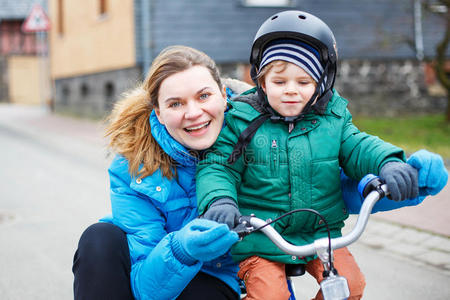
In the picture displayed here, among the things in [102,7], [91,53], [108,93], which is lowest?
[108,93]

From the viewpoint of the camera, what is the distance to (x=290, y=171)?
220 cm

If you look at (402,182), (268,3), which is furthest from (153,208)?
(268,3)

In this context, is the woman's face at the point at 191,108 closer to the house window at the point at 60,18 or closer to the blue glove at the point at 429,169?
A: the blue glove at the point at 429,169

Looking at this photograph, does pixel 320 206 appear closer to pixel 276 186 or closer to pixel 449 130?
pixel 276 186

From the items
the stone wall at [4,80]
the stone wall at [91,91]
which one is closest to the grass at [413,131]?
the stone wall at [91,91]

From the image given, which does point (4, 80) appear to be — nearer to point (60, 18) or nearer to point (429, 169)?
point (60, 18)

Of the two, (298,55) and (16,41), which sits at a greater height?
(298,55)

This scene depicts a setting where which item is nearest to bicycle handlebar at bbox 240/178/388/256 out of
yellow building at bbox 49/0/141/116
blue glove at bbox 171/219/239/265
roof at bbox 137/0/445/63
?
blue glove at bbox 171/219/239/265

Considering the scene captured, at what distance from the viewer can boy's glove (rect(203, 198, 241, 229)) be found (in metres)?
1.88

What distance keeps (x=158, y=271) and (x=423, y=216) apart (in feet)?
13.5

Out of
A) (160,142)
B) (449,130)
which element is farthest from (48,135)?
(160,142)

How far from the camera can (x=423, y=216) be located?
18.0ft

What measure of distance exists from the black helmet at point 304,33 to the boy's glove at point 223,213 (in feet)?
2.37

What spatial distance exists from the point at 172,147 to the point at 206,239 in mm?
623
